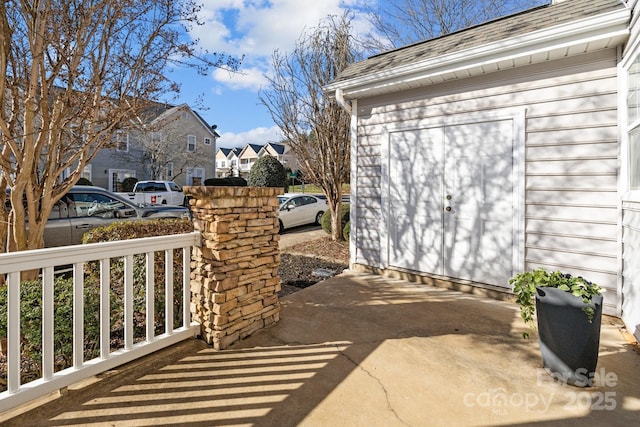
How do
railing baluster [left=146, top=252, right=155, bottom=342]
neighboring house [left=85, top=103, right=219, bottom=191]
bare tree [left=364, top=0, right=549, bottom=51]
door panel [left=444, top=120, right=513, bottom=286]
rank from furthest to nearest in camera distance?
1. neighboring house [left=85, top=103, right=219, bottom=191]
2. bare tree [left=364, top=0, right=549, bottom=51]
3. door panel [left=444, top=120, right=513, bottom=286]
4. railing baluster [left=146, top=252, right=155, bottom=342]

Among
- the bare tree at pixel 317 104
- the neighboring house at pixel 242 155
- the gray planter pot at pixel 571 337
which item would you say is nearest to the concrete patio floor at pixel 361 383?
the gray planter pot at pixel 571 337

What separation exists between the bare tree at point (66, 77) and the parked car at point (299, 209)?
5.82m

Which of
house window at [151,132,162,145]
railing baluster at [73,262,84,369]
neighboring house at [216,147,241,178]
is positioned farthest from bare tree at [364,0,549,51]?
neighboring house at [216,147,241,178]

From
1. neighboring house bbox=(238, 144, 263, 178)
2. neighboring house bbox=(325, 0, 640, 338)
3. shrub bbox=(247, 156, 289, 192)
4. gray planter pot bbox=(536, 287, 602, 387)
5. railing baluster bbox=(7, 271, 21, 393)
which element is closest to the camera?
railing baluster bbox=(7, 271, 21, 393)

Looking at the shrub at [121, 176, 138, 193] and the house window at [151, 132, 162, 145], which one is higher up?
the house window at [151, 132, 162, 145]

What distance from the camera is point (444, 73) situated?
398 centimetres

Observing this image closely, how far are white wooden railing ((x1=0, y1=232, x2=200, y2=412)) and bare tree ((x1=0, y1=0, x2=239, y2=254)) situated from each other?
135 cm

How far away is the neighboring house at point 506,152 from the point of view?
3133mm

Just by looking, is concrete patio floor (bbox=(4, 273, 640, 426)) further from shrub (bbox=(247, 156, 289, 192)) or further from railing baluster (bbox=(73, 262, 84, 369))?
shrub (bbox=(247, 156, 289, 192))

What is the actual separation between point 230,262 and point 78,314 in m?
1.00

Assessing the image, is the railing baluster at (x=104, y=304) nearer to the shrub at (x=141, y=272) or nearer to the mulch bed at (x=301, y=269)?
the shrub at (x=141, y=272)

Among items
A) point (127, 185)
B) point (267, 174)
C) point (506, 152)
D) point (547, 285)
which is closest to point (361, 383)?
point (547, 285)

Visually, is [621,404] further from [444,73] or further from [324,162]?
[324,162]

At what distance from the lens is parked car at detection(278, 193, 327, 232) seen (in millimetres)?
9623
